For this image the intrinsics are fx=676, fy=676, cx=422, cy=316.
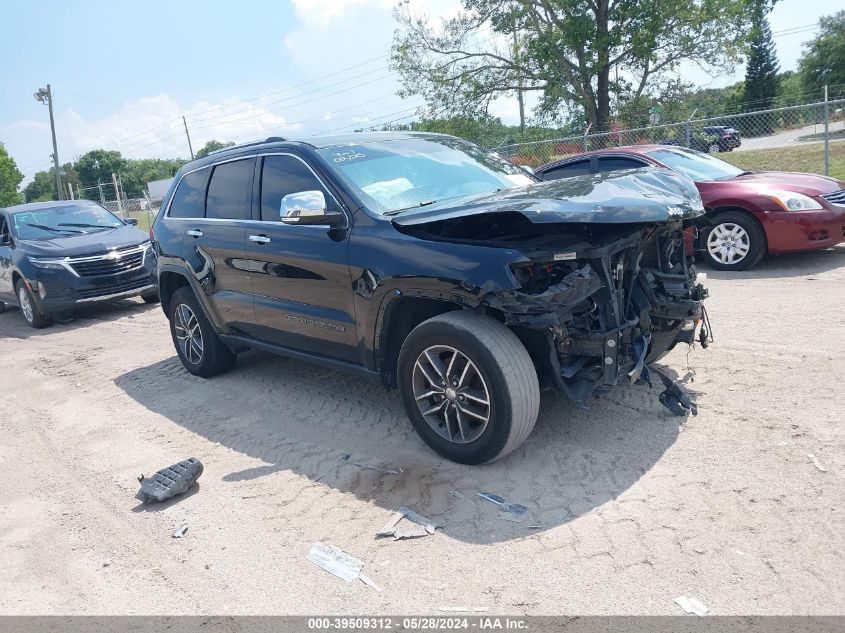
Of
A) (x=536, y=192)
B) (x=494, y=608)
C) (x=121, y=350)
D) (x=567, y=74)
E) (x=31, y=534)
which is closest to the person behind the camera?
(x=494, y=608)

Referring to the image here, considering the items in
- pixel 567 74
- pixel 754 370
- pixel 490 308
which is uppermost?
pixel 567 74

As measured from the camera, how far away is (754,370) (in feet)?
15.8

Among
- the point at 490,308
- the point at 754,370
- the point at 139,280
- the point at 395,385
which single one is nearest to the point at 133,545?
the point at 395,385

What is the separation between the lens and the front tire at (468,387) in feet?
11.6

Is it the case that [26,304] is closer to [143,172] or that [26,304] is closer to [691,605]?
[691,605]

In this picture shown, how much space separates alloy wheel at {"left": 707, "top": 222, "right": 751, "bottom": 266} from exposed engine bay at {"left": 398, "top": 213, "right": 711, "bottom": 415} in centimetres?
442

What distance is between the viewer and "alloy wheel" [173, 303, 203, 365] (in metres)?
6.13

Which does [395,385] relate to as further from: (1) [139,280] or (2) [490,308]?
(1) [139,280]

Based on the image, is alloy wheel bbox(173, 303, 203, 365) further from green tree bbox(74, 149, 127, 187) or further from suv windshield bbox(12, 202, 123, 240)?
green tree bbox(74, 149, 127, 187)

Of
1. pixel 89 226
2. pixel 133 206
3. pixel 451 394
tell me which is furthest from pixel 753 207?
pixel 133 206

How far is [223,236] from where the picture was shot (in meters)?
5.34

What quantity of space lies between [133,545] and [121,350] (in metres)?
4.84

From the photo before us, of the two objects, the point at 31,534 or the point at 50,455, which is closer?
the point at 31,534

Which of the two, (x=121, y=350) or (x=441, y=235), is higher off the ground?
(x=441, y=235)
